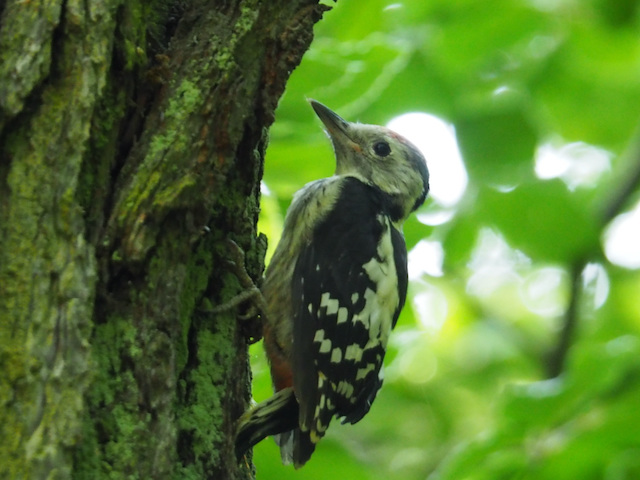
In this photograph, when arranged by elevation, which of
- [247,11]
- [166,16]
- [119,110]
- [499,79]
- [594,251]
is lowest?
[119,110]

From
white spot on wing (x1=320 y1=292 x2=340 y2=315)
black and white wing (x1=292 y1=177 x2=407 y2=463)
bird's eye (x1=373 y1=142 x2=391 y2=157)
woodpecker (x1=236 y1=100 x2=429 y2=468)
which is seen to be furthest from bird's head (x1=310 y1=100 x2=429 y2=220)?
white spot on wing (x1=320 y1=292 x2=340 y2=315)

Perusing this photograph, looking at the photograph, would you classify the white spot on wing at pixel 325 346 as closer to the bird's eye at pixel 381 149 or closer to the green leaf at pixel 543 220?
the bird's eye at pixel 381 149

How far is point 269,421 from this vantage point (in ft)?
8.11

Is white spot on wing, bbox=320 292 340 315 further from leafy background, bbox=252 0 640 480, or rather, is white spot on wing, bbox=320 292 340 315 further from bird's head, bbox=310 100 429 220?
bird's head, bbox=310 100 429 220

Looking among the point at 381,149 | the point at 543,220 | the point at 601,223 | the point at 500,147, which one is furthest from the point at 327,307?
the point at 601,223

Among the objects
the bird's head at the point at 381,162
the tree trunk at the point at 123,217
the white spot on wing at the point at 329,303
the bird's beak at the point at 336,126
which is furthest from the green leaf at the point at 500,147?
the tree trunk at the point at 123,217

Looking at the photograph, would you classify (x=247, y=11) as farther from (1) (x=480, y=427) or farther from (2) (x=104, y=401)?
(1) (x=480, y=427)

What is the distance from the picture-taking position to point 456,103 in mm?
4418

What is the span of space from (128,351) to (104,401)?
13 centimetres

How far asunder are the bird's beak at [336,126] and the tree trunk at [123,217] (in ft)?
3.93

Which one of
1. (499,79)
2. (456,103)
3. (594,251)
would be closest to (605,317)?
(594,251)

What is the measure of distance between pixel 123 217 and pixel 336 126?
192 cm

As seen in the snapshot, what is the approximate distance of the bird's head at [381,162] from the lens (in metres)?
3.70

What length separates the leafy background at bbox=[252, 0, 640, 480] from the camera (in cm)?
291
